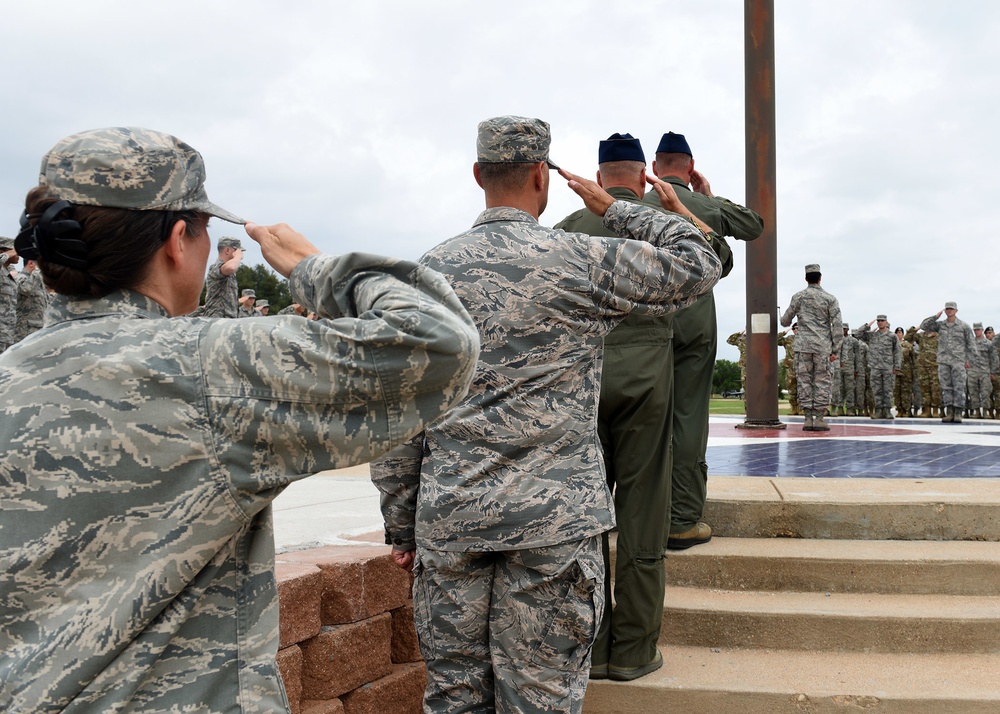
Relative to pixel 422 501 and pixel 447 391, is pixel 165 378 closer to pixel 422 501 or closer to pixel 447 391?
pixel 447 391

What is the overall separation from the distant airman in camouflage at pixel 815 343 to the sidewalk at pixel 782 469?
626 millimetres

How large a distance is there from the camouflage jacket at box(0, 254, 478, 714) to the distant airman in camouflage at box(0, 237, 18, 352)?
13900mm

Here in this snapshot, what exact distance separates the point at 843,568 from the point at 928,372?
19929mm

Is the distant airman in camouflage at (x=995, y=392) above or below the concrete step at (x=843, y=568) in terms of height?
above

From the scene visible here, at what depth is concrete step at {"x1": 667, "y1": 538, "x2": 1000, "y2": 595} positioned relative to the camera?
13.6 feet

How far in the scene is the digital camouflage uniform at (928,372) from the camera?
21766 mm

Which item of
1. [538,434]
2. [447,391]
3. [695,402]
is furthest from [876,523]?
[447,391]

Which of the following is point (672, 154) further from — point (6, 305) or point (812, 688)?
point (6, 305)

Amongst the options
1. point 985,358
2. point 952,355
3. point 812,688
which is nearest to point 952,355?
point 952,355

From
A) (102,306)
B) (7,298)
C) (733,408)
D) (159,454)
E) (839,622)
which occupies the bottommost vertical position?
(839,622)

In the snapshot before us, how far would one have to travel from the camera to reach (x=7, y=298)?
13.6 m

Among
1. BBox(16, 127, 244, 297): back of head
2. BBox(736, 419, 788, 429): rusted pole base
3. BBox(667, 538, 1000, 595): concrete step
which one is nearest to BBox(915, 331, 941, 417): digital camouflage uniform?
BBox(736, 419, 788, 429): rusted pole base

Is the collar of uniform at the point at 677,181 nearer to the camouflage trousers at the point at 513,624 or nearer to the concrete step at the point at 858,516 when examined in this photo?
the concrete step at the point at 858,516

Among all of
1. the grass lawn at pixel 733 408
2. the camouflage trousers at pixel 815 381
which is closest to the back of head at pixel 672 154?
the camouflage trousers at pixel 815 381
